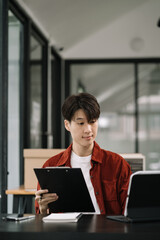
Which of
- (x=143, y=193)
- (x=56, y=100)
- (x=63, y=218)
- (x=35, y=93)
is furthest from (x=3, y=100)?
(x=56, y=100)

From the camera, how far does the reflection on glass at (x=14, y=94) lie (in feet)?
12.3

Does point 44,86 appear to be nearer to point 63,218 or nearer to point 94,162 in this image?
point 94,162

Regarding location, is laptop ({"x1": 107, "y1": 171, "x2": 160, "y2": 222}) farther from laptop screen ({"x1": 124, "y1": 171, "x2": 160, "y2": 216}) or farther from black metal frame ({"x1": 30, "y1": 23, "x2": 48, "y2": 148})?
black metal frame ({"x1": 30, "y1": 23, "x2": 48, "y2": 148})

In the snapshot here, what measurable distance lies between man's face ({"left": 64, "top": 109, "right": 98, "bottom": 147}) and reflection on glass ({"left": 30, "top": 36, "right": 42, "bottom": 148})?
2430 millimetres

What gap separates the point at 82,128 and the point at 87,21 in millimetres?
3603

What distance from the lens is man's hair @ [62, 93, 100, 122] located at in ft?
6.68

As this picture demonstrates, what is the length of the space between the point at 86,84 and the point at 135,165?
3072mm

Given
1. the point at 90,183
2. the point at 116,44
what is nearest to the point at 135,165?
the point at 90,183

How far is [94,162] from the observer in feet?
6.92

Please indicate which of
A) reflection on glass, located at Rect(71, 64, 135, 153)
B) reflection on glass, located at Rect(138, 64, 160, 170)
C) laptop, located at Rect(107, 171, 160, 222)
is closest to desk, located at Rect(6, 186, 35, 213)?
laptop, located at Rect(107, 171, 160, 222)

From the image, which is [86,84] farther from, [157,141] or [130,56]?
[157,141]

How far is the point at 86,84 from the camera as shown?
6.27m

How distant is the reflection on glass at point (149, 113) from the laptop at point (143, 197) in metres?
4.53

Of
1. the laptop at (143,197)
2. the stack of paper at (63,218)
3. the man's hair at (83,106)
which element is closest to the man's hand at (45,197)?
the stack of paper at (63,218)
